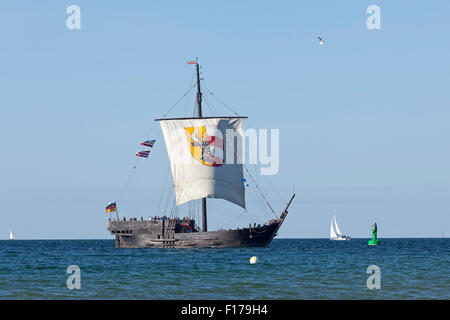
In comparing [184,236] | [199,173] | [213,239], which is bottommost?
[213,239]

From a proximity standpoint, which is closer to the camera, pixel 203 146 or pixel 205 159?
pixel 205 159

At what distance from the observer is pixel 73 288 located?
36250mm

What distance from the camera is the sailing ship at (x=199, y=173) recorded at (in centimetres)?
9456

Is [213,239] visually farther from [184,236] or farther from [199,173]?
[199,173]

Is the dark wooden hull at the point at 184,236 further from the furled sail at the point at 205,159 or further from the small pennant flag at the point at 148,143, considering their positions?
the small pennant flag at the point at 148,143

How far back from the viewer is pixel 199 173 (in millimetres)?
95188

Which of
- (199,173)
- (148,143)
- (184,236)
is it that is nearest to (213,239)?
(184,236)

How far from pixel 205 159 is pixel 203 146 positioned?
2027 millimetres

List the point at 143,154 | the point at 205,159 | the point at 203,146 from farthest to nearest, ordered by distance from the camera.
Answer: the point at 203,146, the point at 205,159, the point at 143,154

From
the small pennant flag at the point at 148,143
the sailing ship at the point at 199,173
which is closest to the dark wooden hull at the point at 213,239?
the sailing ship at the point at 199,173

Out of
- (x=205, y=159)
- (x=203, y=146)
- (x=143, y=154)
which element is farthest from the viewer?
(x=203, y=146)

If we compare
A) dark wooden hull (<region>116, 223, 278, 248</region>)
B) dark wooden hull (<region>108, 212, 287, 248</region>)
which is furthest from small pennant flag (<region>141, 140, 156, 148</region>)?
dark wooden hull (<region>116, 223, 278, 248</region>)
